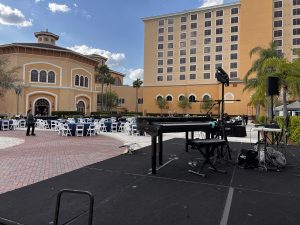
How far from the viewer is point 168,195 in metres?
4.14

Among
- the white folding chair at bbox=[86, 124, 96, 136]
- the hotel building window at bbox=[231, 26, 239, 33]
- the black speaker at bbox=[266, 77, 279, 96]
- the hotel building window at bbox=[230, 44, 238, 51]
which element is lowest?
the white folding chair at bbox=[86, 124, 96, 136]

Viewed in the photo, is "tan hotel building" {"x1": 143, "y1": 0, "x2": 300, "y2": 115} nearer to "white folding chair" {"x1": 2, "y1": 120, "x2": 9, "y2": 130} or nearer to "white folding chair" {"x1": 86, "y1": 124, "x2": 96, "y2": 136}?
"white folding chair" {"x1": 86, "y1": 124, "x2": 96, "y2": 136}

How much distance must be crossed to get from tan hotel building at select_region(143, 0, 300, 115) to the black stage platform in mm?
48896

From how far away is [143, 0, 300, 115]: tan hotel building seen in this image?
51344mm

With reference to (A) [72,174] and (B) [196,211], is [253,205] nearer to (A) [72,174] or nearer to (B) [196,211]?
(B) [196,211]

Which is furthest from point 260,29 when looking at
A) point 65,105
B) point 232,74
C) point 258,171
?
point 258,171

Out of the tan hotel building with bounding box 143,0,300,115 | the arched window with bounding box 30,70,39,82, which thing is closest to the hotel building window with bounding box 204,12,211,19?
the tan hotel building with bounding box 143,0,300,115

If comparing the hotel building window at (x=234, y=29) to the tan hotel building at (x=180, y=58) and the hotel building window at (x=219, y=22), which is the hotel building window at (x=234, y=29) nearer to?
the tan hotel building at (x=180, y=58)

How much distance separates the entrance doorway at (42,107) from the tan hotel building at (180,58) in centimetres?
18

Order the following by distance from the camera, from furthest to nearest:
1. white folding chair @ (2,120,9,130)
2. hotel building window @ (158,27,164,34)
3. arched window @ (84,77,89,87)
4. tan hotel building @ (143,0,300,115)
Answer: hotel building window @ (158,27,164,34) < tan hotel building @ (143,0,300,115) < arched window @ (84,77,89,87) < white folding chair @ (2,120,9,130)

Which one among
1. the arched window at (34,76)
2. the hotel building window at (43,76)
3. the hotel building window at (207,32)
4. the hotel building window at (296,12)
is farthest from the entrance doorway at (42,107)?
the hotel building window at (296,12)

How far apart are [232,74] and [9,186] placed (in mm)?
54601

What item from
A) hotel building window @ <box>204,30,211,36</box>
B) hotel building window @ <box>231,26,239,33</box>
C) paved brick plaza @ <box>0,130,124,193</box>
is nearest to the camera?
paved brick plaza @ <box>0,130,124,193</box>

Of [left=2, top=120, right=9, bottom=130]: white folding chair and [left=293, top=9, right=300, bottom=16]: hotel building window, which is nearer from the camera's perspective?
[left=2, top=120, right=9, bottom=130]: white folding chair
